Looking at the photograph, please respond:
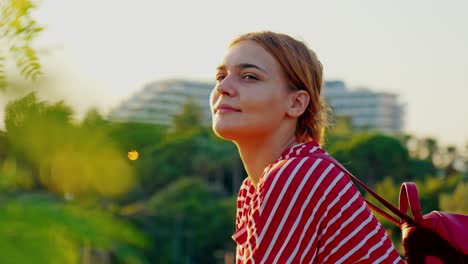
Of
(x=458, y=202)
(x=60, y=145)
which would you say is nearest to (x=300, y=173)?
(x=60, y=145)

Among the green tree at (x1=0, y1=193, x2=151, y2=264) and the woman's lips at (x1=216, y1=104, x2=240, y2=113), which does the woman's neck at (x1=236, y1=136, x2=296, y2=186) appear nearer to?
the woman's lips at (x1=216, y1=104, x2=240, y2=113)

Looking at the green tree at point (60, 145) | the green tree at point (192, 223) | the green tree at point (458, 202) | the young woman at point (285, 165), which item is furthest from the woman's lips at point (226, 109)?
the green tree at point (192, 223)

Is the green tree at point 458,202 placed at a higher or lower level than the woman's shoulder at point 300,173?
lower

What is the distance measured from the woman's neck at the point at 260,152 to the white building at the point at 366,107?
112 meters

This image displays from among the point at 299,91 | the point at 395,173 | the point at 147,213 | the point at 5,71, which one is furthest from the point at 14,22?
the point at 395,173

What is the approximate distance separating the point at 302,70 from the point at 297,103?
71 mm

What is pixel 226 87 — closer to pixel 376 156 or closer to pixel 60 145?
pixel 60 145

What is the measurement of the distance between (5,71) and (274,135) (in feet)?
3.05

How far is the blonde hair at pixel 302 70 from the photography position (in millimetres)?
1767

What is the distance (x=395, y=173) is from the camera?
4559cm

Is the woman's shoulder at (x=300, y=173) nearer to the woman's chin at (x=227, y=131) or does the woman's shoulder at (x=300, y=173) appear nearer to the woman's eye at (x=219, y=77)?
the woman's chin at (x=227, y=131)

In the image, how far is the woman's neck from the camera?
1790 millimetres

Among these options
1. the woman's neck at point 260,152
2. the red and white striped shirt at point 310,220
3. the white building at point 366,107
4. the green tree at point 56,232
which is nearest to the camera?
the green tree at point 56,232

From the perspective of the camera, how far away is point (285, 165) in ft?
5.16
